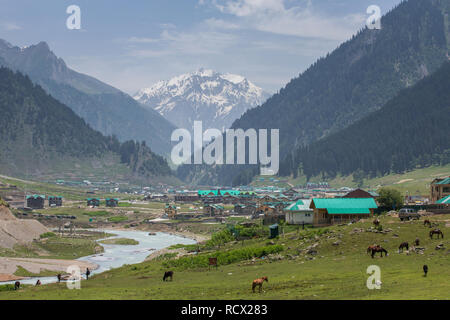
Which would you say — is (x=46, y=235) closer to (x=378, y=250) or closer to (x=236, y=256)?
(x=236, y=256)

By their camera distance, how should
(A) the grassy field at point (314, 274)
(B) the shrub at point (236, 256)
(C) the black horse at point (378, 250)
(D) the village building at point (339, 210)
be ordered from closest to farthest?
(A) the grassy field at point (314, 274), (C) the black horse at point (378, 250), (B) the shrub at point (236, 256), (D) the village building at point (339, 210)

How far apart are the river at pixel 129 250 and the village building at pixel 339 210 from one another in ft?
130

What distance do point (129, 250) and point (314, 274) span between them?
9811cm

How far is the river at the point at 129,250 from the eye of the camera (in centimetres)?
11556

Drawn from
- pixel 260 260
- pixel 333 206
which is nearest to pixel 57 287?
pixel 260 260

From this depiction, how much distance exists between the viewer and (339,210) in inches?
3752

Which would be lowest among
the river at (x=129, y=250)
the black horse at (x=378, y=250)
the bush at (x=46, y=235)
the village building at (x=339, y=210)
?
the river at (x=129, y=250)

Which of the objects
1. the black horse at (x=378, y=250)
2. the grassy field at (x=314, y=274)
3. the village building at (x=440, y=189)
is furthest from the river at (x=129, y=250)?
the village building at (x=440, y=189)

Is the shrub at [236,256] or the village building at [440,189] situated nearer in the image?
the shrub at [236,256]

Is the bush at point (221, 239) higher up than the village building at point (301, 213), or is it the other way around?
the village building at point (301, 213)

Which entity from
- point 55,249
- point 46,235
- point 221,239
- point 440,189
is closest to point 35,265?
point 55,249

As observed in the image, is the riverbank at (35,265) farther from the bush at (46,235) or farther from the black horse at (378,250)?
the black horse at (378,250)

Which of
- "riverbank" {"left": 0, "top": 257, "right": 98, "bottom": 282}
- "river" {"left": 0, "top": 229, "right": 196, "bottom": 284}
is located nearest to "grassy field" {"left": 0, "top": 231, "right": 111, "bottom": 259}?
"river" {"left": 0, "top": 229, "right": 196, "bottom": 284}
